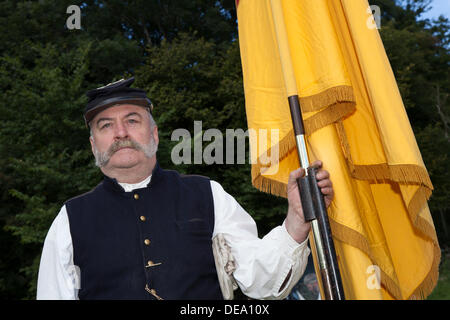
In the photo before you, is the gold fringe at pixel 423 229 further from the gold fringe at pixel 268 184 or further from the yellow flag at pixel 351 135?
the gold fringe at pixel 268 184

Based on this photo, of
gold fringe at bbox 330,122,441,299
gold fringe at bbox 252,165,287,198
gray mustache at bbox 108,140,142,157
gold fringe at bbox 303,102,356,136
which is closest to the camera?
gold fringe at bbox 330,122,441,299

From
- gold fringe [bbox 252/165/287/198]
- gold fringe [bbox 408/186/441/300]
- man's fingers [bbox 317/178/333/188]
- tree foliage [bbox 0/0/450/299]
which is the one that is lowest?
gold fringe [bbox 408/186/441/300]

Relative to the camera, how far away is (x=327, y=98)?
1739mm

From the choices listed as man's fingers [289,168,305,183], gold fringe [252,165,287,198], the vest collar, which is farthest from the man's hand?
the vest collar

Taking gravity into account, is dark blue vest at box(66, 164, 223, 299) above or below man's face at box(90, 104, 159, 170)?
below

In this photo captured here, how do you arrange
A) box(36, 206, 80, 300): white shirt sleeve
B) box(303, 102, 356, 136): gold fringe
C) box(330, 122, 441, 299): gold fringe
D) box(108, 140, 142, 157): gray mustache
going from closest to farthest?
box(330, 122, 441, 299): gold fringe < box(303, 102, 356, 136): gold fringe < box(36, 206, 80, 300): white shirt sleeve < box(108, 140, 142, 157): gray mustache

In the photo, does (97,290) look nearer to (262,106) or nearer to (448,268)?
(262,106)

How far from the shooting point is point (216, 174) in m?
11.5

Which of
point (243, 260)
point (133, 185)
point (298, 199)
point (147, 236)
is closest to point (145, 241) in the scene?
point (147, 236)

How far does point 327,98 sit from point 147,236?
103 centimetres

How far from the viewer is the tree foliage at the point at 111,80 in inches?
367

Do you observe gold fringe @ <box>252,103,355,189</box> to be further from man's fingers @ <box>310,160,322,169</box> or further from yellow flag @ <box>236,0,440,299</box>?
man's fingers @ <box>310,160,322,169</box>

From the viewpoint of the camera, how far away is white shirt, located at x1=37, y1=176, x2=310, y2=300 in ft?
6.49

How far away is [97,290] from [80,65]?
1004 centimetres
